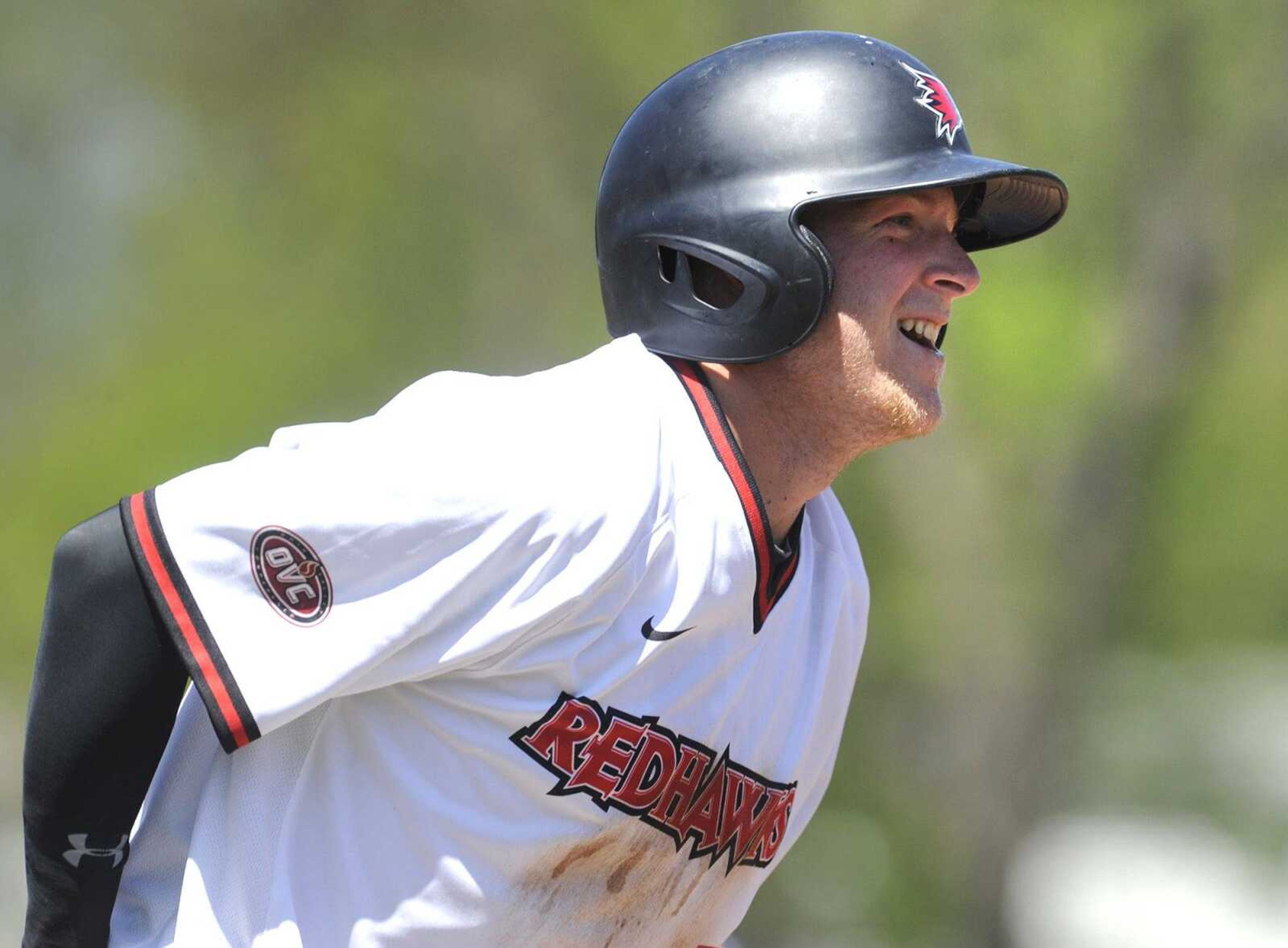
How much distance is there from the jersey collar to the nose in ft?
1.59

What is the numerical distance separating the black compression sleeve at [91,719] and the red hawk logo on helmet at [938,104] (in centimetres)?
169

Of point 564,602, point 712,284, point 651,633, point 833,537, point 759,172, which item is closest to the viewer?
point 564,602

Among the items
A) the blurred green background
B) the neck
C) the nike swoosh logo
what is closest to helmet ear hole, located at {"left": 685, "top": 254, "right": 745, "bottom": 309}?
the neck

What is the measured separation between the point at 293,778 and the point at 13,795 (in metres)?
7.97

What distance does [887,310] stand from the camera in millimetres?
2861

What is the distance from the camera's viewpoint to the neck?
2.83 metres

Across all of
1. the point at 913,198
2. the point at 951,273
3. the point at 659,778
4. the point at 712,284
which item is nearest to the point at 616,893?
the point at 659,778

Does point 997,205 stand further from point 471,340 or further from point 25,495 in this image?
point 25,495

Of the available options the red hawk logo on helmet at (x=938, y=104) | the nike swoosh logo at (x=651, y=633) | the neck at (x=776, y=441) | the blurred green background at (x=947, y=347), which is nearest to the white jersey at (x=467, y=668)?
the nike swoosh logo at (x=651, y=633)

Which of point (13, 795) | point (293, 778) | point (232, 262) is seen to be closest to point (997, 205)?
point (293, 778)

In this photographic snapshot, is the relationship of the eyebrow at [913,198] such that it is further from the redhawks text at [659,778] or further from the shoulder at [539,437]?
the redhawks text at [659,778]

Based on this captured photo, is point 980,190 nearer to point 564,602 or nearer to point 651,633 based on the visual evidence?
point 651,633

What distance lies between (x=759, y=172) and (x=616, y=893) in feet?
4.32

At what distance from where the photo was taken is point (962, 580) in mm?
7469
